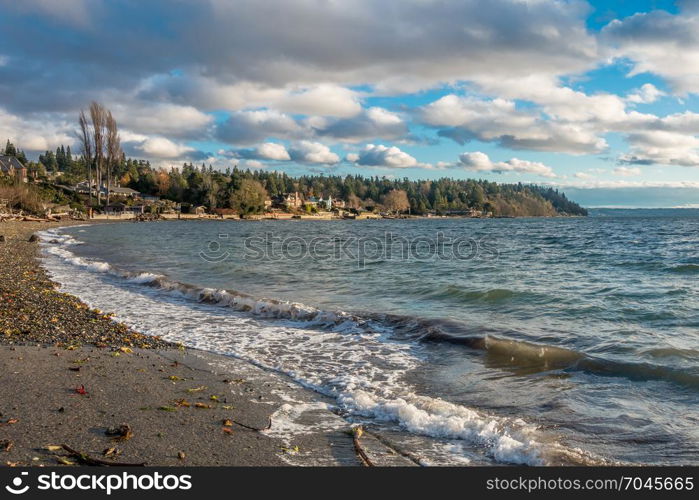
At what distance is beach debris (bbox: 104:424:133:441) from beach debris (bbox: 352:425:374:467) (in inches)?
107

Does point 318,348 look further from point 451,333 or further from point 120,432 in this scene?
point 120,432

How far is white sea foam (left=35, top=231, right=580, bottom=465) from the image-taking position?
6684 millimetres

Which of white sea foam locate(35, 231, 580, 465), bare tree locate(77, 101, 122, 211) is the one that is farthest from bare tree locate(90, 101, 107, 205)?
white sea foam locate(35, 231, 580, 465)

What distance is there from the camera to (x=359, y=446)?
606 cm

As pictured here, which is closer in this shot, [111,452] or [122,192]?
[111,452]

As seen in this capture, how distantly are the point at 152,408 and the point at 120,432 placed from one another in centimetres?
107

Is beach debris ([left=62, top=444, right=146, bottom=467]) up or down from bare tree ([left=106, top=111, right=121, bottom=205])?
down

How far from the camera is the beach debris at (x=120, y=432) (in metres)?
5.71

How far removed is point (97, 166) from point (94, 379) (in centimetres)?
13400

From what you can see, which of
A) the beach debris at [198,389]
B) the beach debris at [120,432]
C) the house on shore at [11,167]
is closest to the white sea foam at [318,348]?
the beach debris at [198,389]

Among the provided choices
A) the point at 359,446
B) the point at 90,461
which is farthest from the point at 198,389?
the point at 359,446

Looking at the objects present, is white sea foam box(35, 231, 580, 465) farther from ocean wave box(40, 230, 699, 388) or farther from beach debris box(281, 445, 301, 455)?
beach debris box(281, 445, 301, 455)
